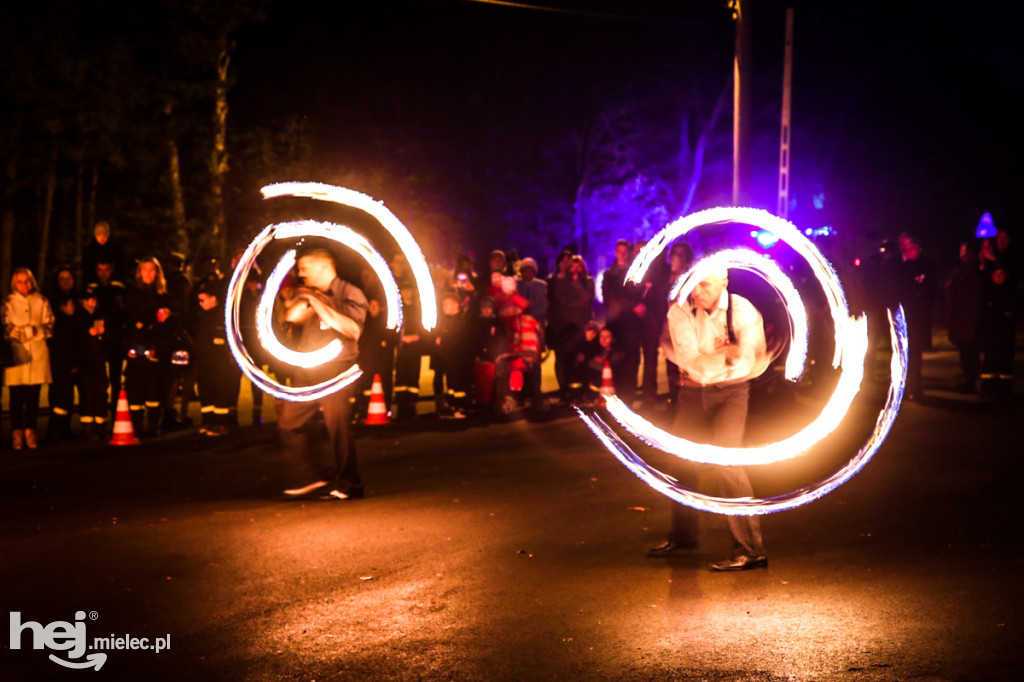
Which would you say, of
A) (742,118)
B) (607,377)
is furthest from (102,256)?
(742,118)

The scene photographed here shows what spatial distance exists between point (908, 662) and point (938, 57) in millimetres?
47612

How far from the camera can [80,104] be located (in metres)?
22.3

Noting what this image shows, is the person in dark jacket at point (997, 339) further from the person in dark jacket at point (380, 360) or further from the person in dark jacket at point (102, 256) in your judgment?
the person in dark jacket at point (102, 256)

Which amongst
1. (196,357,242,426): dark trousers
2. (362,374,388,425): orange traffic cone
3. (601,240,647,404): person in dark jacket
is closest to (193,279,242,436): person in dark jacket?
(196,357,242,426): dark trousers

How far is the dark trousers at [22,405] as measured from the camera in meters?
11.9

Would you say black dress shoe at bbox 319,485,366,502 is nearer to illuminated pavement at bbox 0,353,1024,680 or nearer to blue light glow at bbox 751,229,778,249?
illuminated pavement at bbox 0,353,1024,680

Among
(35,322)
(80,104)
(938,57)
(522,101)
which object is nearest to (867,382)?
(35,322)

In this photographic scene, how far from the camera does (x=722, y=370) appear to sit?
23.8 ft

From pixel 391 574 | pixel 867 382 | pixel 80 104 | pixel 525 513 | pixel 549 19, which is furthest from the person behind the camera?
pixel 549 19

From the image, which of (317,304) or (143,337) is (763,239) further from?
(317,304)

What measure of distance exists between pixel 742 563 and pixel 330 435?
3739 millimetres

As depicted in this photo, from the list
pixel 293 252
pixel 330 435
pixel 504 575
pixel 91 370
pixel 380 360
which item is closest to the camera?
pixel 504 575

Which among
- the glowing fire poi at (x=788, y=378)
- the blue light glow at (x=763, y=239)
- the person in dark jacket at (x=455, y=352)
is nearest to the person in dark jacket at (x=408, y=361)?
the person in dark jacket at (x=455, y=352)

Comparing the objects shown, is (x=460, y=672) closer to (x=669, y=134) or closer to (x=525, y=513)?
(x=525, y=513)
